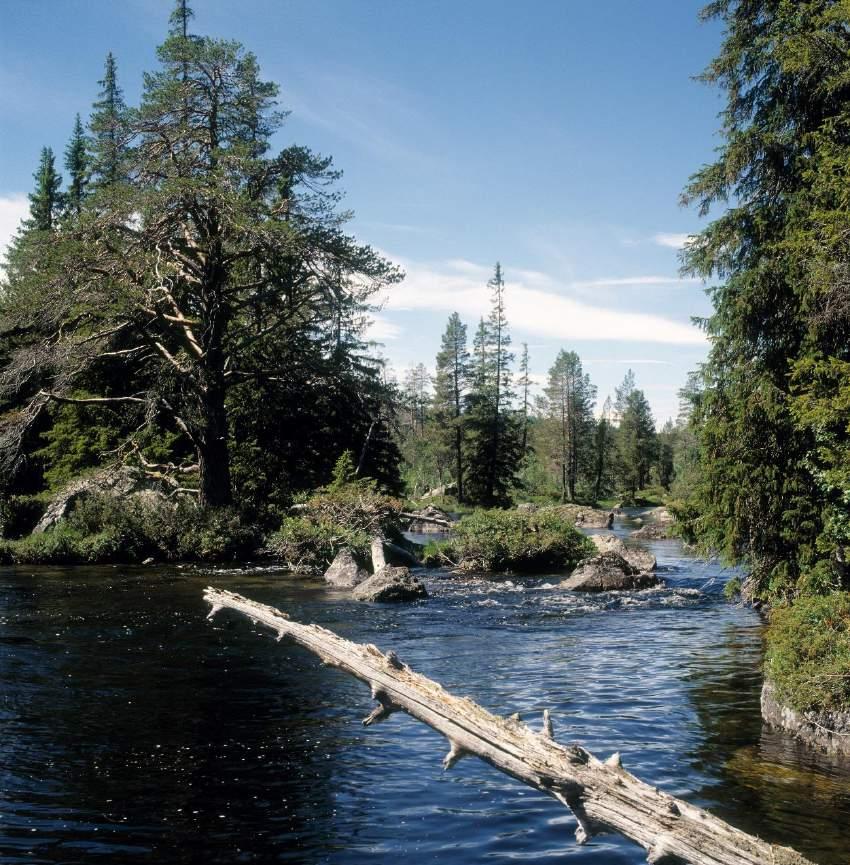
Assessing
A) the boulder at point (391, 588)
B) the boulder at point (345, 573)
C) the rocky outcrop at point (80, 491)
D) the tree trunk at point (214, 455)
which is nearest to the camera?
the boulder at point (391, 588)

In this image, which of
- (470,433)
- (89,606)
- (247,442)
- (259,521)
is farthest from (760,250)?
(470,433)

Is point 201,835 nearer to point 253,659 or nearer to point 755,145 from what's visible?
point 253,659

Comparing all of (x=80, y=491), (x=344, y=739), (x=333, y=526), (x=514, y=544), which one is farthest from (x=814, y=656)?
(x=80, y=491)

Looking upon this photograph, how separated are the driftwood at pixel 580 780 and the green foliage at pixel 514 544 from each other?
58.3 ft

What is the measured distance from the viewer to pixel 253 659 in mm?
13008

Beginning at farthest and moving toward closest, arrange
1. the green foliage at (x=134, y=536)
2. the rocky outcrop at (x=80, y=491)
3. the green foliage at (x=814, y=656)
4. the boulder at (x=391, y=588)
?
1. the rocky outcrop at (x=80, y=491)
2. the green foliage at (x=134, y=536)
3. the boulder at (x=391, y=588)
4. the green foliage at (x=814, y=656)

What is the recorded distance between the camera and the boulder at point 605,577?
2073cm

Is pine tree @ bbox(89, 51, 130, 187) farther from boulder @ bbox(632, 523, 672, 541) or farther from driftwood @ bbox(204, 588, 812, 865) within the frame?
boulder @ bbox(632, 523, 672, 541)

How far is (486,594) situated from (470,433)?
4145 centimetres

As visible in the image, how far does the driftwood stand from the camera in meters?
4.58

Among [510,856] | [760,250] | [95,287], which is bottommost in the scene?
[510,856]

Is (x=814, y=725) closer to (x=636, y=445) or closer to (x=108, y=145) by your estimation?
(x=108, y=145)

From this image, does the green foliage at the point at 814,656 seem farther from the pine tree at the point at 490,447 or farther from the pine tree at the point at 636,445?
the pine tree at the point at 636,445

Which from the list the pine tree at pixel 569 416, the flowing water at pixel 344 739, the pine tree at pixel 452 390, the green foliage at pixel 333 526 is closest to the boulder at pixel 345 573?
the green foliage at pixel 333 526
